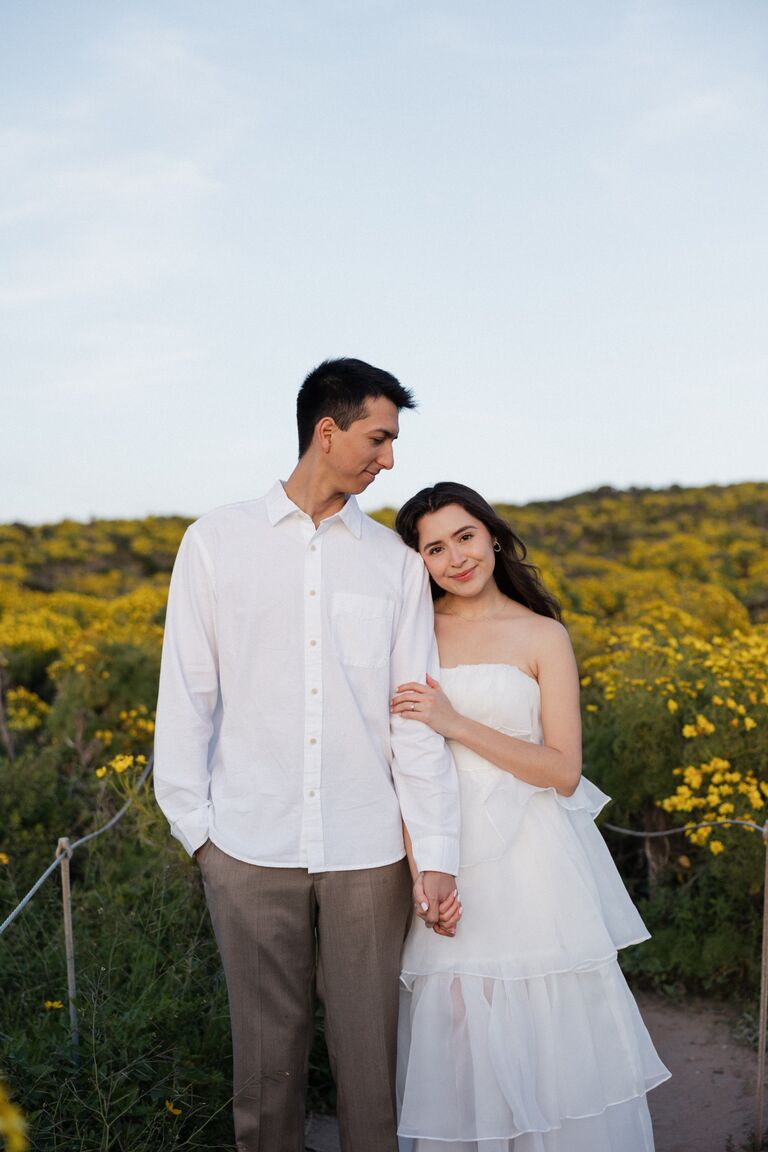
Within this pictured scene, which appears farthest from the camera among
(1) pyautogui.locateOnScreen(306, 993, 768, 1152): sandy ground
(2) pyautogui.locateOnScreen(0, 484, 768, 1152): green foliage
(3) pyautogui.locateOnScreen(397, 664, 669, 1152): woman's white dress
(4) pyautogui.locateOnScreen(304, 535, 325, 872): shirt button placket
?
(1) pyautogui.locateOnScreen(306, 993, 768, 1152): sandy ground

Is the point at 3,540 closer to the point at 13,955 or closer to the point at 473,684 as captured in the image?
the point at 13,955

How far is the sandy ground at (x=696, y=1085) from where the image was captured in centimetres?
313

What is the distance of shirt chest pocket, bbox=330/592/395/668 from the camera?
7.66 ft

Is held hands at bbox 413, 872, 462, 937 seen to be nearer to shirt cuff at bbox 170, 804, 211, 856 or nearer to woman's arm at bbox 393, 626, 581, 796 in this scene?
woman's arm at bbox 393, 626, 581, 796

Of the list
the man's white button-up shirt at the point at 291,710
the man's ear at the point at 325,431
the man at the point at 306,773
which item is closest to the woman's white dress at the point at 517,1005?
the man at the point at 306,773

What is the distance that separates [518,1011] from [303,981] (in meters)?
0.49

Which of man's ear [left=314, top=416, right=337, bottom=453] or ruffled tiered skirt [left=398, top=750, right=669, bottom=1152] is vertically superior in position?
man's ear [left=314, top=416, right=337, bottom=453]

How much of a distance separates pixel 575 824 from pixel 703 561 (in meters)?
10.5

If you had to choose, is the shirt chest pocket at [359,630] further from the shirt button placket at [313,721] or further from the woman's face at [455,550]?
the woman's face at [455,550]

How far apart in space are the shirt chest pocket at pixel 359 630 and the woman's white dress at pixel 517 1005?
13.8 inches

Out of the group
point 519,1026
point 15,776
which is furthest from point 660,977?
point 15,776

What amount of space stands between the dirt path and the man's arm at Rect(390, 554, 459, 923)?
152cm


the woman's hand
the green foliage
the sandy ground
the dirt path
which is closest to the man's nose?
the woman's hand

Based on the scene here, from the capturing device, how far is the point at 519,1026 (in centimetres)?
235
